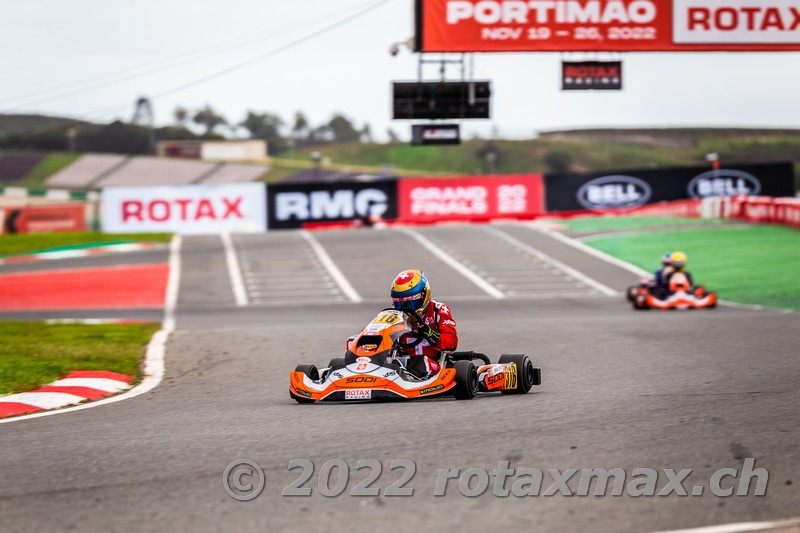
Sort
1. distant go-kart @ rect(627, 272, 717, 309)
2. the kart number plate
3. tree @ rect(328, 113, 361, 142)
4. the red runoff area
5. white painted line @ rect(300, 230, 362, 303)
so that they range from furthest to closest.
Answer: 1. tree @ rect(328, 113, 361, 142)
2. white painted line @ rect(300, 230, 362, 303)
3. the red runoff area
4. distant go-kart @ rect(627, 272, 717, 309)
5. the kart number plate

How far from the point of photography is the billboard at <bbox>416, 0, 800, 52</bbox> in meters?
25.7

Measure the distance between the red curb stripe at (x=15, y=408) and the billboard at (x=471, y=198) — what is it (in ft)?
114

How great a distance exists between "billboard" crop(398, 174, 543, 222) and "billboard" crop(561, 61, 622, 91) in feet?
62.1

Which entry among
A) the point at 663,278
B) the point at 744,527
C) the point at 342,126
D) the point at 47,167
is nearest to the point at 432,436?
the point at 744,527

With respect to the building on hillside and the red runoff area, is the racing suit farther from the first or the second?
the building on hillside

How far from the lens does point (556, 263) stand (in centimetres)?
3375

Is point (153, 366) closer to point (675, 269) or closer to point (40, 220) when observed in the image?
point (675, 269)

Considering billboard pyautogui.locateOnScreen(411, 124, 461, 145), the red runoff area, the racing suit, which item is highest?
billboard pyautogui.locateOnScreen(411, 124, 461, 145)

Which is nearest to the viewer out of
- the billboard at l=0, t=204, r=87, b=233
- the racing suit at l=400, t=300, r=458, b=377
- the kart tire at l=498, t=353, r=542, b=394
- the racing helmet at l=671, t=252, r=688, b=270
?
the racing suit at l=400, t=300, r=458, b=377

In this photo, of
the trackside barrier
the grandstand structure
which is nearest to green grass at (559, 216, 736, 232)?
the trackside barrier

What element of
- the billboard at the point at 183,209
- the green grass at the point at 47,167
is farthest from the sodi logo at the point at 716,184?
the green grass at the point at 47,167

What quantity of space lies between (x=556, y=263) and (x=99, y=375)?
72.5 ft

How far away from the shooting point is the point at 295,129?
151625 mm

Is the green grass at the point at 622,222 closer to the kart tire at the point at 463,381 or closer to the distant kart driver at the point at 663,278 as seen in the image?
the distant kart driver at the point at 663,278
